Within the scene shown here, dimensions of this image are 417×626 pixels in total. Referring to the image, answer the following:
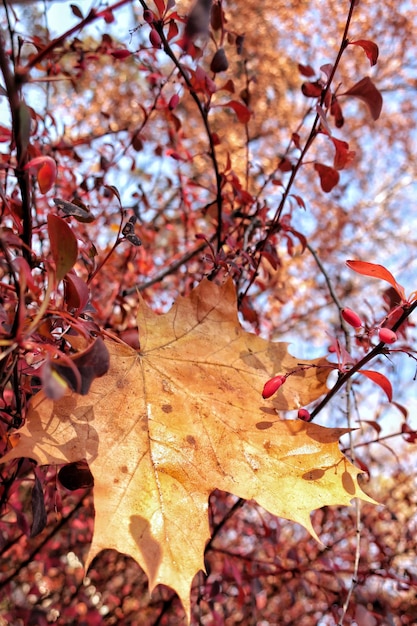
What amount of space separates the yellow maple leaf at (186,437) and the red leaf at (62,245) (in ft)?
0.73

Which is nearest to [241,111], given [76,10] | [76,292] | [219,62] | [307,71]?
[219,62]

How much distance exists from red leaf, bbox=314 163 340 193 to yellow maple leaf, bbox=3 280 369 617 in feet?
1.39

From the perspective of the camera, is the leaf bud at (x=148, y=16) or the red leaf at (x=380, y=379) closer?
the red leaf at (x=380, y=379)

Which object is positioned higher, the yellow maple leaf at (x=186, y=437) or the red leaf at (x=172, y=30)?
the red leaf at (x=172, y=30)

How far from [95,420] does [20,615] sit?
3.89ft

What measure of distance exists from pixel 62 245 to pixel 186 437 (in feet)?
1.22

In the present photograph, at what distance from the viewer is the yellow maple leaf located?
73cm

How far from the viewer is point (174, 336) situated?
3.11ft

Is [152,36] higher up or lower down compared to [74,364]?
higher up

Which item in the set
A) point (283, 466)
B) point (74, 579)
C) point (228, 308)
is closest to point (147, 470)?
point (283, 466)

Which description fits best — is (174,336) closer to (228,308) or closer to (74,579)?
(228,308)

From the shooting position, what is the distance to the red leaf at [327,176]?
120 centimetres

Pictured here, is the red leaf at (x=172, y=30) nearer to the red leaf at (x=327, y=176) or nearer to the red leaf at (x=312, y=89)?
the red leaf at (x=312, y=89)

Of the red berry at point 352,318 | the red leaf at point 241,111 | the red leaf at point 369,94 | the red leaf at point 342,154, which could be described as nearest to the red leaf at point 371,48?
the red leaf at point 369,94
